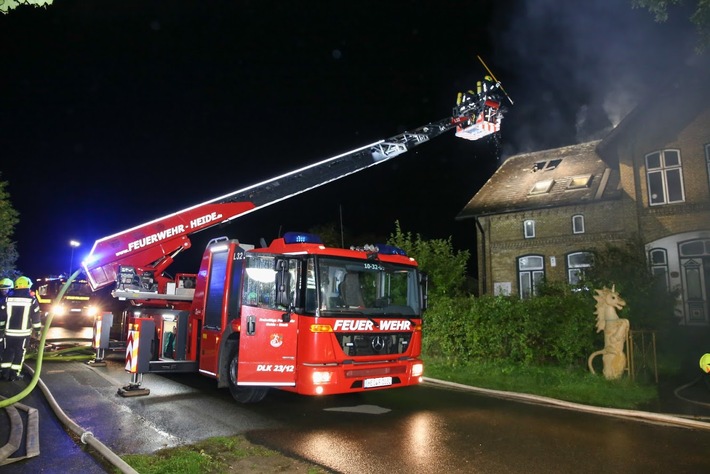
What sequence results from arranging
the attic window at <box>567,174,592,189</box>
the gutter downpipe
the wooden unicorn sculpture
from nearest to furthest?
the wooden unicorn sculpture → the attic window at <box>567,174,592,189</box> → the gutter downpipe

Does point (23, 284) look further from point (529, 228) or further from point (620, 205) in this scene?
point (620, 205)

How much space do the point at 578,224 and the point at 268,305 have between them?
55.6 ft

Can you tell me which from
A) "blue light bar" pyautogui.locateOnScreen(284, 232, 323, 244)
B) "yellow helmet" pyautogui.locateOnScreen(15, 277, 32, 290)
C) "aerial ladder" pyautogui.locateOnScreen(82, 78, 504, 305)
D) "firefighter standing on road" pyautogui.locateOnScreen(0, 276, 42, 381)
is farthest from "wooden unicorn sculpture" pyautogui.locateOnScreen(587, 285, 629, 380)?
"yellow helmet" pyautogui.locateOnScreen(15, 277, 32, 290)

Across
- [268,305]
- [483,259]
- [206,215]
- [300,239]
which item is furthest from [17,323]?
[483,259]

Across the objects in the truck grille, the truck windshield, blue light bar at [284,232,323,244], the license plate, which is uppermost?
blue light bar at [284,232,323,244]

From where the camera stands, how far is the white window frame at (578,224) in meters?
20.1

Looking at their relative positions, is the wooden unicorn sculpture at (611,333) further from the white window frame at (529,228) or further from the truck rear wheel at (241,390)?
the white window frame at (529,228)

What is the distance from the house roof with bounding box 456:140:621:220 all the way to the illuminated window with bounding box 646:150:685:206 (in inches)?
57.6

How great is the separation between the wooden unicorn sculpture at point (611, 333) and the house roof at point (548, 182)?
1140 centimetres

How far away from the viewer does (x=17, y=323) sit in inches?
350

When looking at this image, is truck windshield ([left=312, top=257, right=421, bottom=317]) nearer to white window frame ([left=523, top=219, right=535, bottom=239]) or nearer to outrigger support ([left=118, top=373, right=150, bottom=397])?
outrigger support ([left=118, top=373, right=150, bottom=397])

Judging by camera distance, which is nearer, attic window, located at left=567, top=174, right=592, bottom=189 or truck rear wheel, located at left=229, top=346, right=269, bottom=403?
truck rear wheel, located at left=229, top=346, right=269, bottom=403

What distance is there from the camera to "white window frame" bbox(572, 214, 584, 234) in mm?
20141

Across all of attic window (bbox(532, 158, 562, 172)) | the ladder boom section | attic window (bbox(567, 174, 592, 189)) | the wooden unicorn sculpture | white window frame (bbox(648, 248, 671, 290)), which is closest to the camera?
the ladder boom section
